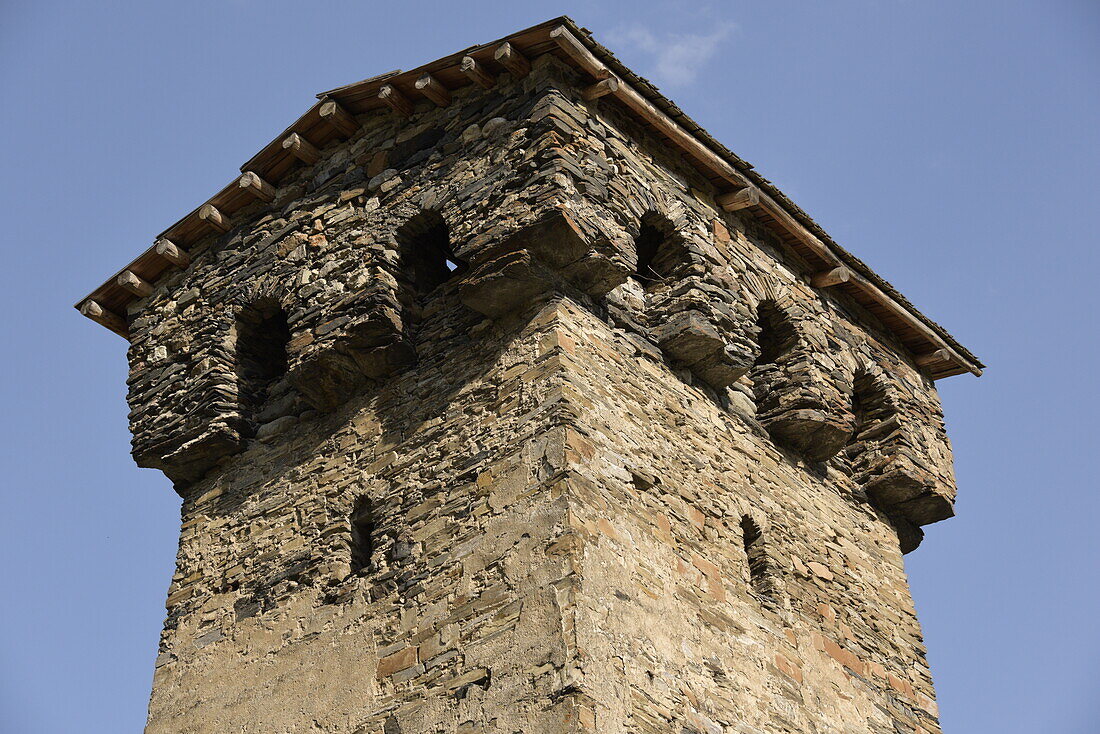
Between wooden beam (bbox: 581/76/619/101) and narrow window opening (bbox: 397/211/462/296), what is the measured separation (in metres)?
1.13

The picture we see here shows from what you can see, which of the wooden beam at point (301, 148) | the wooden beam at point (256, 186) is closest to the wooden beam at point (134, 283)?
the wooden beam at point (256, 186)

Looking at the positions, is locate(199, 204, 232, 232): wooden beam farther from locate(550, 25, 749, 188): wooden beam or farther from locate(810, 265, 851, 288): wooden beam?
locate(810, 265, 851, 288): wooden beam

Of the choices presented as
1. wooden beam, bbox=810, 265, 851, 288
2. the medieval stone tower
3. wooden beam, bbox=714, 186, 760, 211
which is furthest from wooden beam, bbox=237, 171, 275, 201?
wooden beam, bbox=810, 265, 851, 288

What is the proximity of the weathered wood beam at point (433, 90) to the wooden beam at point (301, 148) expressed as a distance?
3.03 ft

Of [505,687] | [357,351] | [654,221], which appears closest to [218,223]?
[357,351]

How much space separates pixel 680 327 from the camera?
30.9ft

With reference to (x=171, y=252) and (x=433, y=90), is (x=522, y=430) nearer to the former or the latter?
(x=433, y=90)

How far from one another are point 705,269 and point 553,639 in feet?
9.95

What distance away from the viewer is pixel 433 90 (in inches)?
385

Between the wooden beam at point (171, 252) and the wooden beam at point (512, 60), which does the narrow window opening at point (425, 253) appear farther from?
the wooden beam at point (171, 252)

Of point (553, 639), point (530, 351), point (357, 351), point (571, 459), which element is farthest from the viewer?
point (357, 351)

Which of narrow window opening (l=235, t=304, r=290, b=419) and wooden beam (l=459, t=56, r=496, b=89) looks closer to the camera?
wooden beam (l=459, t=56, r=496, b=89)

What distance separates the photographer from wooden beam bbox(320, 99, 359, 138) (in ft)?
33.2

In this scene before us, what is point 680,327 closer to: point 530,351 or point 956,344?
point 530,351
